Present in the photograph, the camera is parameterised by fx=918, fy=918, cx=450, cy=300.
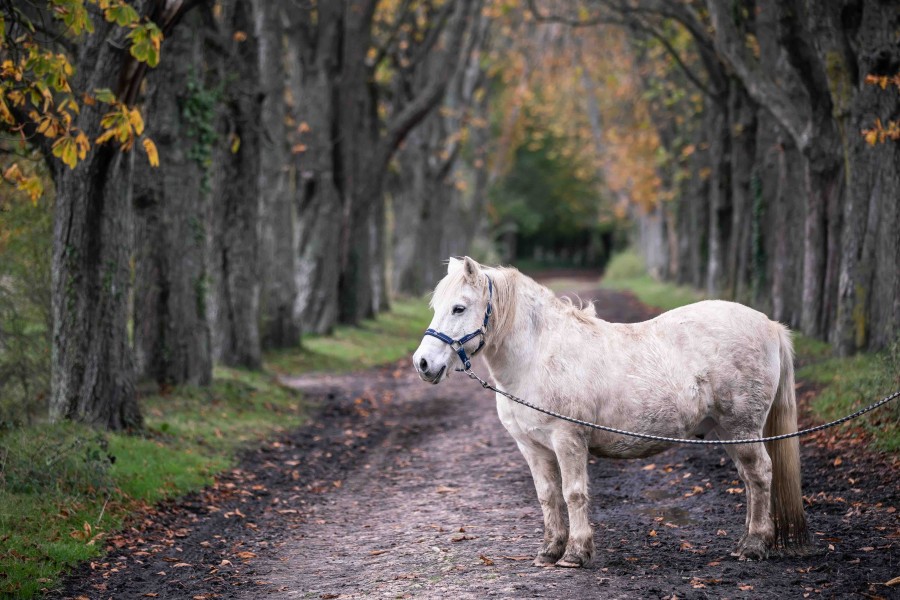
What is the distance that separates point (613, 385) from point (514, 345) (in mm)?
773

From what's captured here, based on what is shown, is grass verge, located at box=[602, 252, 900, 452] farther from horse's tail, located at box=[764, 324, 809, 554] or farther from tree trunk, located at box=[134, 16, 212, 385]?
tree trunk, located at box=[134, 16, 212, 385]

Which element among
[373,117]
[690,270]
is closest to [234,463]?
[373,117]

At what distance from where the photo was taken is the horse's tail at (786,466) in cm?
668

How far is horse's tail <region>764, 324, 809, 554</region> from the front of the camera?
21.9 feet

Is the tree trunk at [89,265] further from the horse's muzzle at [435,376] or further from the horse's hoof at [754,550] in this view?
the horse's hoof at [754,550]

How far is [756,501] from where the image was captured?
673 centimetres

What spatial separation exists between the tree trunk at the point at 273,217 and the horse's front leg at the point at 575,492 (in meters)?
12.7

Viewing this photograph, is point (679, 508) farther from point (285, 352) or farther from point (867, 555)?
point (285, 352)

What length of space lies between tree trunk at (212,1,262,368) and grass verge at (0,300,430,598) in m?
1.14

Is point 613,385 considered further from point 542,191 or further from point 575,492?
point 542,191

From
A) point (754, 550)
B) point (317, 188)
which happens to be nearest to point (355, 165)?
point (317, 188)

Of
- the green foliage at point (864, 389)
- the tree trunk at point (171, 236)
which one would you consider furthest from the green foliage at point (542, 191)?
the green foliage at point (864, 389)

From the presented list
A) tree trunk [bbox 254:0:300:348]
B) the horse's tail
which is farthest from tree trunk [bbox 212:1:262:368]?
the horse's tail

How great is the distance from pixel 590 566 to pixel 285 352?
44.8 feet
